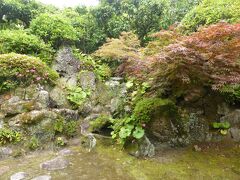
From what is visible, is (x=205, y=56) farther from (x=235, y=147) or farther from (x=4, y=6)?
(x=4, y=6)

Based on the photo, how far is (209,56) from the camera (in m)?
5.18

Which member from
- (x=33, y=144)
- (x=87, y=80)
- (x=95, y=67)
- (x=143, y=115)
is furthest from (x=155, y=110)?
(x=95, y=67)

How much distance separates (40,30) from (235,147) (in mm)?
7876

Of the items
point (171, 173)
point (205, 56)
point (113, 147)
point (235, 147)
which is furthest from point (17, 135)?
point (235, 147)

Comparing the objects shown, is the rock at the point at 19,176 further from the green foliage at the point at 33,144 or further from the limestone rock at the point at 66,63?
the limestone rock at the point at 66,63

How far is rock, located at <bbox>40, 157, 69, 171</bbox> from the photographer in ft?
16.3

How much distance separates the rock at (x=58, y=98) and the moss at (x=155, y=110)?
2838 millimetres

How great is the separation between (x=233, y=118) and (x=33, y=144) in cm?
482

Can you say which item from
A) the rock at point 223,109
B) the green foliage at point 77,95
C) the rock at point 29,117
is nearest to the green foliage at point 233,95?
the rock at point 223,109

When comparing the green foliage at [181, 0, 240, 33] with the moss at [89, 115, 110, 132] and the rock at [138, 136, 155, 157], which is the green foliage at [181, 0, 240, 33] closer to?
the moss at [89, 115, 110, 132]

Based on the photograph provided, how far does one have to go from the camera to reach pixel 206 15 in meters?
8.77

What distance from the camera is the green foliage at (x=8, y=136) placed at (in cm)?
594

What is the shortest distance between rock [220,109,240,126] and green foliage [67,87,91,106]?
420 cm

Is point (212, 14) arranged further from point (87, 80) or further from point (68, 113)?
point (68, 113)
